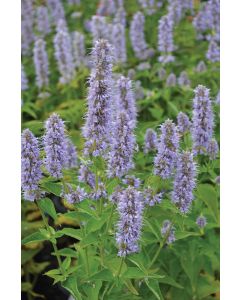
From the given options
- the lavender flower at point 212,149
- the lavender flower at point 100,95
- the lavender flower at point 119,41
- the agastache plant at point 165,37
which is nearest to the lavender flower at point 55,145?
the lavender flower at point 100,95

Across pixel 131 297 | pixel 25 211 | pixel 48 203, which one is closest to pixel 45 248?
pixel 25 211

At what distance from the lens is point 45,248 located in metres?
5.02

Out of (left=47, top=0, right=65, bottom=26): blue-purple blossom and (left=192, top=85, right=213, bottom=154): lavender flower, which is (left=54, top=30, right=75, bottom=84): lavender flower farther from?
(left=192, top=85, right=213, bottom=154): lavender flower

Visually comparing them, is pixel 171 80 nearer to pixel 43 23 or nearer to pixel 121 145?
pixel 43 23

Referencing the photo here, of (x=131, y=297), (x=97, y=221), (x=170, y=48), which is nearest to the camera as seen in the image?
(x=97, y=221)

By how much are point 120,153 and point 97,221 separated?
1.11ft

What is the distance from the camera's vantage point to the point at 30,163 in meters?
2.61

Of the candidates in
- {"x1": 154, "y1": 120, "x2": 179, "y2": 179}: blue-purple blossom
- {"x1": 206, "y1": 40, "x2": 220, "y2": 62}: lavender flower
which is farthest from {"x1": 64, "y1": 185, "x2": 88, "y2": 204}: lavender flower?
{"x1": 206, "y1": 40, "x2": 220, "y2": 62}: lavender flower

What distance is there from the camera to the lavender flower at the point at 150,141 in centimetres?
334

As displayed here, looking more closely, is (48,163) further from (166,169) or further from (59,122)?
(166,169)

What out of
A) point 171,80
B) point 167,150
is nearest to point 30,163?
point 167,150

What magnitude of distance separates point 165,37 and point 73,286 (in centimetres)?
320

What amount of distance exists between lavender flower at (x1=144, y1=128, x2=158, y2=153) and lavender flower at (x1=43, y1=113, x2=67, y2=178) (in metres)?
0.81

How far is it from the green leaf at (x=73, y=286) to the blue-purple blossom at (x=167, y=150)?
2.31ft
